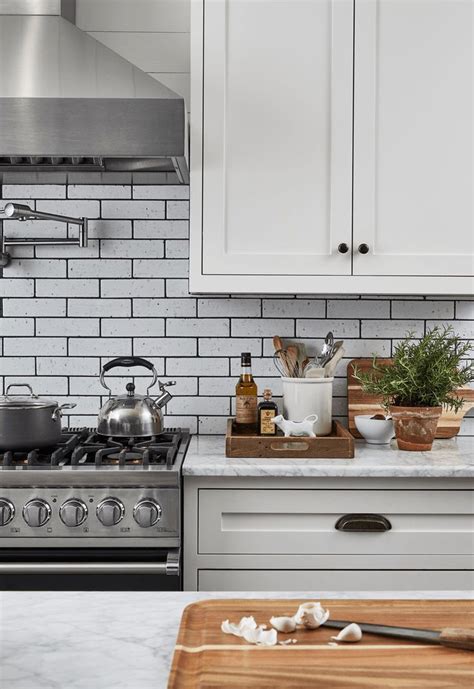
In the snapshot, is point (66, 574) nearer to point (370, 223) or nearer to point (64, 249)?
point (64, 249)

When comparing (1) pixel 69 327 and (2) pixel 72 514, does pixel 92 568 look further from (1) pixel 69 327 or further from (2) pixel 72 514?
(1) pixel 69 327

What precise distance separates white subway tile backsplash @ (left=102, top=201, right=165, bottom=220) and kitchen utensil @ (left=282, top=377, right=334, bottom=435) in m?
0.89

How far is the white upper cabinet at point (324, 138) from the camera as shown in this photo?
2.42 meters

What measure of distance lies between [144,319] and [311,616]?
1987 millimetres

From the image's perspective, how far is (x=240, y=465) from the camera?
2.20 metres

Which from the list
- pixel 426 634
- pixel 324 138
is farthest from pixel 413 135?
pixel 426 634

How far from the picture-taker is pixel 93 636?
3.13ft

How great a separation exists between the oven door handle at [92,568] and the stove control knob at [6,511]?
12 cm

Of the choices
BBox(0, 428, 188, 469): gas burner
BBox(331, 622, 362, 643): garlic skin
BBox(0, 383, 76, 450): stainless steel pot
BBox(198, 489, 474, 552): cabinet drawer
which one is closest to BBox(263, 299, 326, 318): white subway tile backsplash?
BBox(0, 428, 188, 469): gas burner

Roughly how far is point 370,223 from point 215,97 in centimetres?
69

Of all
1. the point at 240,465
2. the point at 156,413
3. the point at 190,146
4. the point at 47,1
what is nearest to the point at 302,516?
the point at 240,465

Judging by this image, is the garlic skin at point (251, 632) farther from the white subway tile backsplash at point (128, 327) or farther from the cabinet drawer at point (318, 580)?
the white subway tile backsplash at point (128, 327)

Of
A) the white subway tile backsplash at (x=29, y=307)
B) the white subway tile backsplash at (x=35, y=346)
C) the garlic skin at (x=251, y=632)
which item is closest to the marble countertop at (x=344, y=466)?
the white subway tile backsplash at (x=35, y=346)

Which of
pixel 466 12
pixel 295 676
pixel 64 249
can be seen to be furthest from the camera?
pixel 64 249
